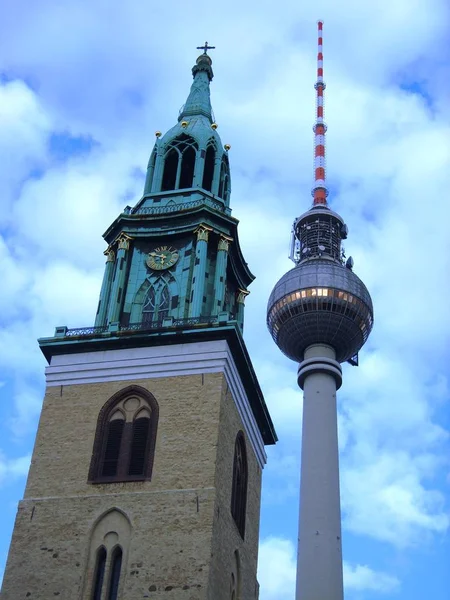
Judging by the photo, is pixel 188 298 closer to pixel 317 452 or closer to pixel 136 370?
pixel 136 370

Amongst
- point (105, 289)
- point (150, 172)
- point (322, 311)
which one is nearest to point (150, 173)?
point (150, 172)

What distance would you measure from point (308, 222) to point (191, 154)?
17.6 metres

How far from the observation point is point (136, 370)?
4119 centimetres

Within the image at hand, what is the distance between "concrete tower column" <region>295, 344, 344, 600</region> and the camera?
52.0m

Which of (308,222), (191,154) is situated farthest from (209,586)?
(308,222)

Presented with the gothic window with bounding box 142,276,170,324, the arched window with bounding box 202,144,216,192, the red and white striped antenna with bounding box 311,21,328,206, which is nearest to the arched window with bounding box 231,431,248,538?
the gothic window with bounding box 142,276,170,324

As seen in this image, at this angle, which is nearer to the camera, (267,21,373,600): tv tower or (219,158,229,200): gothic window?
(219,158,229,200): gothic window

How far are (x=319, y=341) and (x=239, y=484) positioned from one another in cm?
2027

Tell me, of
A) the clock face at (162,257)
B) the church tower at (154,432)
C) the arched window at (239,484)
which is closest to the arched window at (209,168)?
the church tower at (154,432)

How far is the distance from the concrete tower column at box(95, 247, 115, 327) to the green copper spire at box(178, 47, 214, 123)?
10701 mm

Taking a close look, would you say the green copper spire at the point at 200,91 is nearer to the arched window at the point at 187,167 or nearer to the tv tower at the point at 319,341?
the arched window at the point at 187,167

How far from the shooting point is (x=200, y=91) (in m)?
56.2

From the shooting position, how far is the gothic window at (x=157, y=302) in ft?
145

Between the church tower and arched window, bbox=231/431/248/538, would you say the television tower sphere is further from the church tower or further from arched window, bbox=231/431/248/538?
arched window, bbox=231/431/248/538
